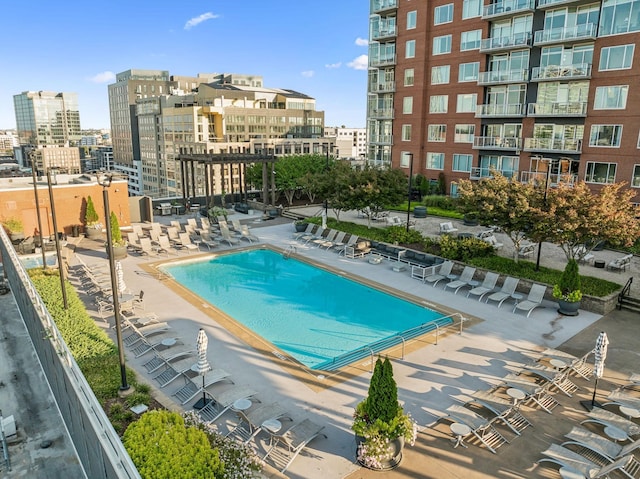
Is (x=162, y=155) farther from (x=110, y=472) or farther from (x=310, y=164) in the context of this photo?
(x=110, y=472)

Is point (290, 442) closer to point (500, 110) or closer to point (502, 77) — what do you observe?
point (500, 110)

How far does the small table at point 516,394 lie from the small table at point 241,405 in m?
5.76

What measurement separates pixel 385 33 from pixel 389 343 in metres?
35.0

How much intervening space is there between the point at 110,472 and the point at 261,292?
13.4 meters

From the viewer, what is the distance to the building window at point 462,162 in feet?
121

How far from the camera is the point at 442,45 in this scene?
37594 mm

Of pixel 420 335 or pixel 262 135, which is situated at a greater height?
pixel 262 135

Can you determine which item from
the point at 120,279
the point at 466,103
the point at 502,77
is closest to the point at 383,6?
the point at 466,103

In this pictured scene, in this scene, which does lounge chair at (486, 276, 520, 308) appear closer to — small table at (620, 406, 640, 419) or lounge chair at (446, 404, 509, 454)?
small table at (620, 406, 640, 419)

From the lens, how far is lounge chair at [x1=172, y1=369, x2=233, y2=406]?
10617mm

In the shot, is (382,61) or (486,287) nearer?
(486,287)

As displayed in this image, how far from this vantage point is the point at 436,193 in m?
38.5

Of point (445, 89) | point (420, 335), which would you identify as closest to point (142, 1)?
point (445, 89)

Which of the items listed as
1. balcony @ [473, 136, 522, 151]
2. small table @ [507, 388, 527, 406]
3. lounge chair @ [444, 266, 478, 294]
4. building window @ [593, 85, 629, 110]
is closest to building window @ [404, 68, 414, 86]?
balcony @ [473, 136, 522, 151]
